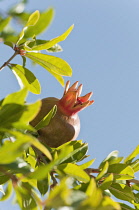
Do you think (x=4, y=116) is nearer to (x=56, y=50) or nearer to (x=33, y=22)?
(x=33, y=22)

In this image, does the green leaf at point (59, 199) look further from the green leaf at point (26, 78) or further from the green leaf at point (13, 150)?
the green leaf at point (26, 78)

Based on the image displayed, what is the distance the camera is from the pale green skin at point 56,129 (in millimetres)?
1847

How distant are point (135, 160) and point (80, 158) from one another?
0.34 meters

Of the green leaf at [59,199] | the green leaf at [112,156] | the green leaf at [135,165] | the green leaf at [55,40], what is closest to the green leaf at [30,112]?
the green leaf at [59,199]

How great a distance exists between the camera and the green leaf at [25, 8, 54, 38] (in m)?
1.24

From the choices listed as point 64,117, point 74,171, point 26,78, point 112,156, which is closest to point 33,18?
point 26,78

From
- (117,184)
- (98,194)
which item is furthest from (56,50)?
(98,194)

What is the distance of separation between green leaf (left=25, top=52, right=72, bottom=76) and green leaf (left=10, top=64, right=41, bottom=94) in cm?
10

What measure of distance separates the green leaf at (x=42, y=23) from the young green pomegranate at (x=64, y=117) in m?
0.46

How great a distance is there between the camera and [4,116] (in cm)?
122

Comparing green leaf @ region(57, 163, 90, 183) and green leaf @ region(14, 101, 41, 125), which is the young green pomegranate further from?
green leaf @ region(14, 101, 41, 125)

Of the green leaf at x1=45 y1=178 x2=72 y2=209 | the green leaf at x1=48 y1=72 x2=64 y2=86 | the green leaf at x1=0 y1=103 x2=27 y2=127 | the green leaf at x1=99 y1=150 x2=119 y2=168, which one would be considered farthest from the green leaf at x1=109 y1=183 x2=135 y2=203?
the green leaf at x1=45 y1=178 x2=72 y2=209

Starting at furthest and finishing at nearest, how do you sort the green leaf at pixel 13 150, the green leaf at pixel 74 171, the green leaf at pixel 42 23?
the green leaf at pixel 74 171, the green leaf at pixel 42 23, the green leaf at pixel 13 150

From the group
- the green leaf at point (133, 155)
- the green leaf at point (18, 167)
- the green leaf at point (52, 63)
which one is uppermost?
the green leaf at point (52, 63)
